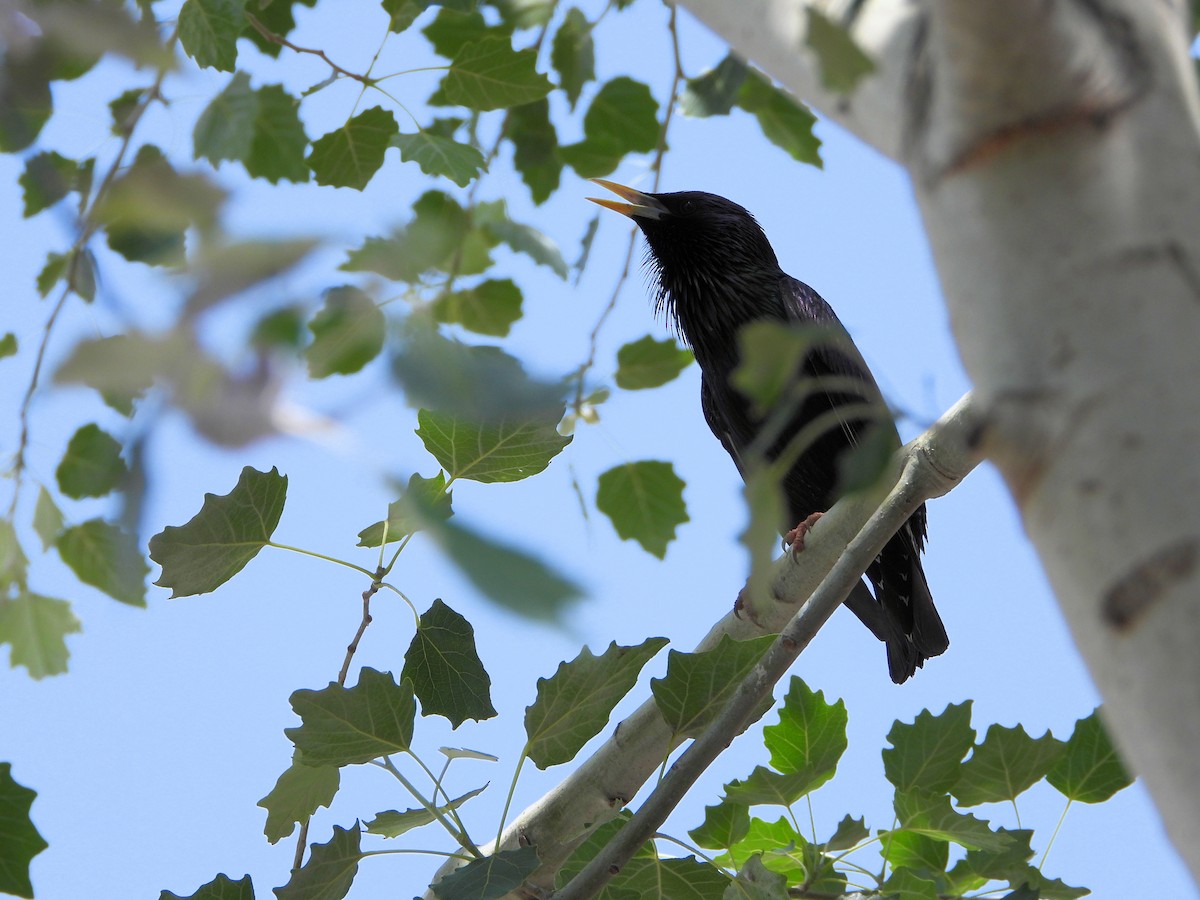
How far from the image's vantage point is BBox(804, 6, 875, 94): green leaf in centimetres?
63

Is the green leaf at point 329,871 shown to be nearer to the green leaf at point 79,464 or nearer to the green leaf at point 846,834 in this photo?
the green leaf at point 846,834

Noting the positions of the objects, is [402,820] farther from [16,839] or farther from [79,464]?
[79,464]

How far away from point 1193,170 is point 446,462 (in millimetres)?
1259

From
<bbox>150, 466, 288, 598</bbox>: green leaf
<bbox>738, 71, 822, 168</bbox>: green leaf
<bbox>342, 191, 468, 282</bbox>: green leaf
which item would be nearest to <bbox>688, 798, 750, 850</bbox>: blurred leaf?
<bbox>150, 466, 288, 598</bbox>: green leaf

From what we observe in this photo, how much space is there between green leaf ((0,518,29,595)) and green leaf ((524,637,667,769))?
2.94 ft

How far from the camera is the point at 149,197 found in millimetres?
528

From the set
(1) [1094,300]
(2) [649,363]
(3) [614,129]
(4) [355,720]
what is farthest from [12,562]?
(3) [614,129]

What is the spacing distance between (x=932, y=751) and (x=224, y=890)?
105 centimetres

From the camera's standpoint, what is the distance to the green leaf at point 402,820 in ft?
5.07

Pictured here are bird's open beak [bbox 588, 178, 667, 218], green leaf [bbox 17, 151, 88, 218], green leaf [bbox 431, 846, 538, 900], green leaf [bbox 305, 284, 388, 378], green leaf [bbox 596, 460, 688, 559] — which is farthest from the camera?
bird's open beak [bbox 588, 178, 667, 218]

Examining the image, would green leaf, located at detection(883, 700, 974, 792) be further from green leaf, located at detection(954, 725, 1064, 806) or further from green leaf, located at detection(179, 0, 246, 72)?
green leaf, located at detection(179, 0, 246, 72)

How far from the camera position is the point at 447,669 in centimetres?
166

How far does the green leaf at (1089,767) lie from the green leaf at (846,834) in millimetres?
339

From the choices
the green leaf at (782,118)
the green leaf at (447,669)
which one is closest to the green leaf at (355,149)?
the green leaf at (782,118)
